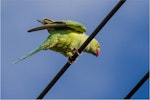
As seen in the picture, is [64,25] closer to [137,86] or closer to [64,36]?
[64,36]

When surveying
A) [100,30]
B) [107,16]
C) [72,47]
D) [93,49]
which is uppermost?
[107,16]

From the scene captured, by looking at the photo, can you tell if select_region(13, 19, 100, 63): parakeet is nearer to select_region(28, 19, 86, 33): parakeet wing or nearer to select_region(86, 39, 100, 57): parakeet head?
select_region(28, 19, 86, 33): parakeet wing

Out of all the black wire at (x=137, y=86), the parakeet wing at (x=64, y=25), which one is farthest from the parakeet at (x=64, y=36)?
the black wire at (x=137, y=86)

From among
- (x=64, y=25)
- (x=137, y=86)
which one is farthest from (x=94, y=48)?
(x=137, y=86)

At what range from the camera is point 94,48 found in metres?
6.61

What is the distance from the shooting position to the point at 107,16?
2.29m

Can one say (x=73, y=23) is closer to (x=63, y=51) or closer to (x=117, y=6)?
(x=63, y=51)

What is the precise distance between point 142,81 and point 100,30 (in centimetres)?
70

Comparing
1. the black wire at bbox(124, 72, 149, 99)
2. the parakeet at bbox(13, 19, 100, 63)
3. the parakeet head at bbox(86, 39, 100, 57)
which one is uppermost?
the black wire at bbox(124, 72, 149, 99)

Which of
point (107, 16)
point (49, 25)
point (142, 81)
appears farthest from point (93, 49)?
point (142, 81)

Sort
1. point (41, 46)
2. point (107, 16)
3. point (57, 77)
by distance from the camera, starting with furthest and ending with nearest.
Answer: point (41, 46)
point (57, 77)
point (107, 16)

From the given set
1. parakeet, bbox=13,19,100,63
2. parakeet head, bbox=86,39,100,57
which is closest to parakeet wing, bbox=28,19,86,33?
parakeet, bbox=13,19,100,63

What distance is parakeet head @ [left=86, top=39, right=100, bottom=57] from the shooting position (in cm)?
648

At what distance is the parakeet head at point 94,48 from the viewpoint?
21.3 ft
